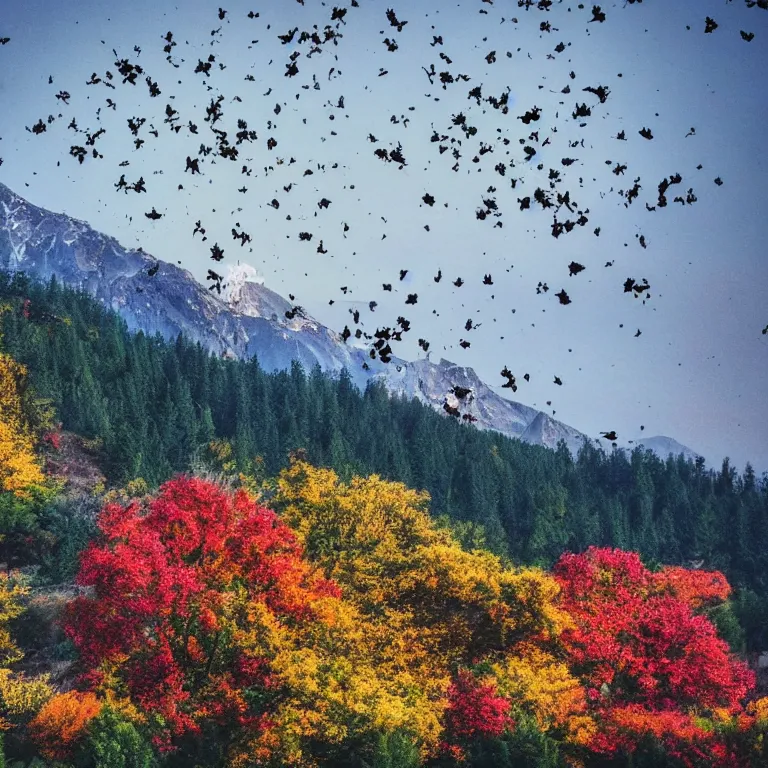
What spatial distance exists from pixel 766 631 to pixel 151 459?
78.5 m

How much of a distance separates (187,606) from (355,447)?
109 m

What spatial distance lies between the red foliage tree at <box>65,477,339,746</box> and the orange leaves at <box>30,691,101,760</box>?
8.78 ft

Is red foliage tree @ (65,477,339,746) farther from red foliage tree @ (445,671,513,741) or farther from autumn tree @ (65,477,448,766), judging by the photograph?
red foliage tree @ (445,671,513,741)

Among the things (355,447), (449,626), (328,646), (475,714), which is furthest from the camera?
(355,447)

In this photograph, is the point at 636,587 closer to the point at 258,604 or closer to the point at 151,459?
the point at 258,604

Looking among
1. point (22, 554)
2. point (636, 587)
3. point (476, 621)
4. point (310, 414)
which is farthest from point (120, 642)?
point (310, 414)

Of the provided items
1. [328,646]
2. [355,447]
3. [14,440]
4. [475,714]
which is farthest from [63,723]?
[355,447]

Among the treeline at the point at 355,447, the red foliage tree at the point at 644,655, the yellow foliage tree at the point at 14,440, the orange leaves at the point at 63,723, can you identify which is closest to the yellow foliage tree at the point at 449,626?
the red foliage tree at the point at 644,655

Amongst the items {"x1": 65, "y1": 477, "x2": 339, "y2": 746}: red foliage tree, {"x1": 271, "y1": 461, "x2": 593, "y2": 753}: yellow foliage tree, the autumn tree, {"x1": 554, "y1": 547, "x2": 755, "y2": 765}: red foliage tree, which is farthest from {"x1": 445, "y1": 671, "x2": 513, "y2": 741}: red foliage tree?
{"x1": 65, "y1": 477, "x2": 339, "y2": 746}: red foliage tree

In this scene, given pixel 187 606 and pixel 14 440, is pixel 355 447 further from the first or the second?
pixel 187 606

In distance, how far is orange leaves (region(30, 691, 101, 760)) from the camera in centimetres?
2825

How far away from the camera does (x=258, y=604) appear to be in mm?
26641

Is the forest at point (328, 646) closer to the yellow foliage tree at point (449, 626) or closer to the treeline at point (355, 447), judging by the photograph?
the yellow foliage tree at point (449, 626)

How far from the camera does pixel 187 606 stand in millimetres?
26062
